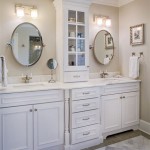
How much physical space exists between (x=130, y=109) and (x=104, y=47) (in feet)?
4.14

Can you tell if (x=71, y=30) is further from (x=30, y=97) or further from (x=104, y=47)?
(x=30, y=97)

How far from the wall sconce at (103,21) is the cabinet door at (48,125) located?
5.82ft

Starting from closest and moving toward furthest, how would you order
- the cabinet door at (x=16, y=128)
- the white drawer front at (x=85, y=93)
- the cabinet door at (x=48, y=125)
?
the cabinet door at (x=16, y=128)
the cabinet door at (x=48, y=125)
the white drawer front at (x=85, y=93)

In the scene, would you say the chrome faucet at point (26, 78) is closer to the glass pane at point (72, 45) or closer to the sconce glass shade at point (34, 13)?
the glass pane at point (72, 45)

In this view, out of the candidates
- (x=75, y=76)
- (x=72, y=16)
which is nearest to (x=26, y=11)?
(x=72, y=16)

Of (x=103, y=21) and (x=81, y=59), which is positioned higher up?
(x=103, y=21)

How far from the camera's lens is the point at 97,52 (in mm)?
3314

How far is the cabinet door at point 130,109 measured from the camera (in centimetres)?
299

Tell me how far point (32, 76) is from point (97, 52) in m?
1.31

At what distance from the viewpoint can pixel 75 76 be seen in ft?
9.33

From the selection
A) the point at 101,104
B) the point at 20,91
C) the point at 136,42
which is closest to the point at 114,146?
the point at 101,104

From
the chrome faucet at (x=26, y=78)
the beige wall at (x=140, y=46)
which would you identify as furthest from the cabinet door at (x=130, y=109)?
the chrome faucet at (x=26, y=78)

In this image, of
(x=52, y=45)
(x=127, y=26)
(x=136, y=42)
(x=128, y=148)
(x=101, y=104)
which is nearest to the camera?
(x=128, y=148)

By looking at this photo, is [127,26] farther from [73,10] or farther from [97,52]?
[73,10]
